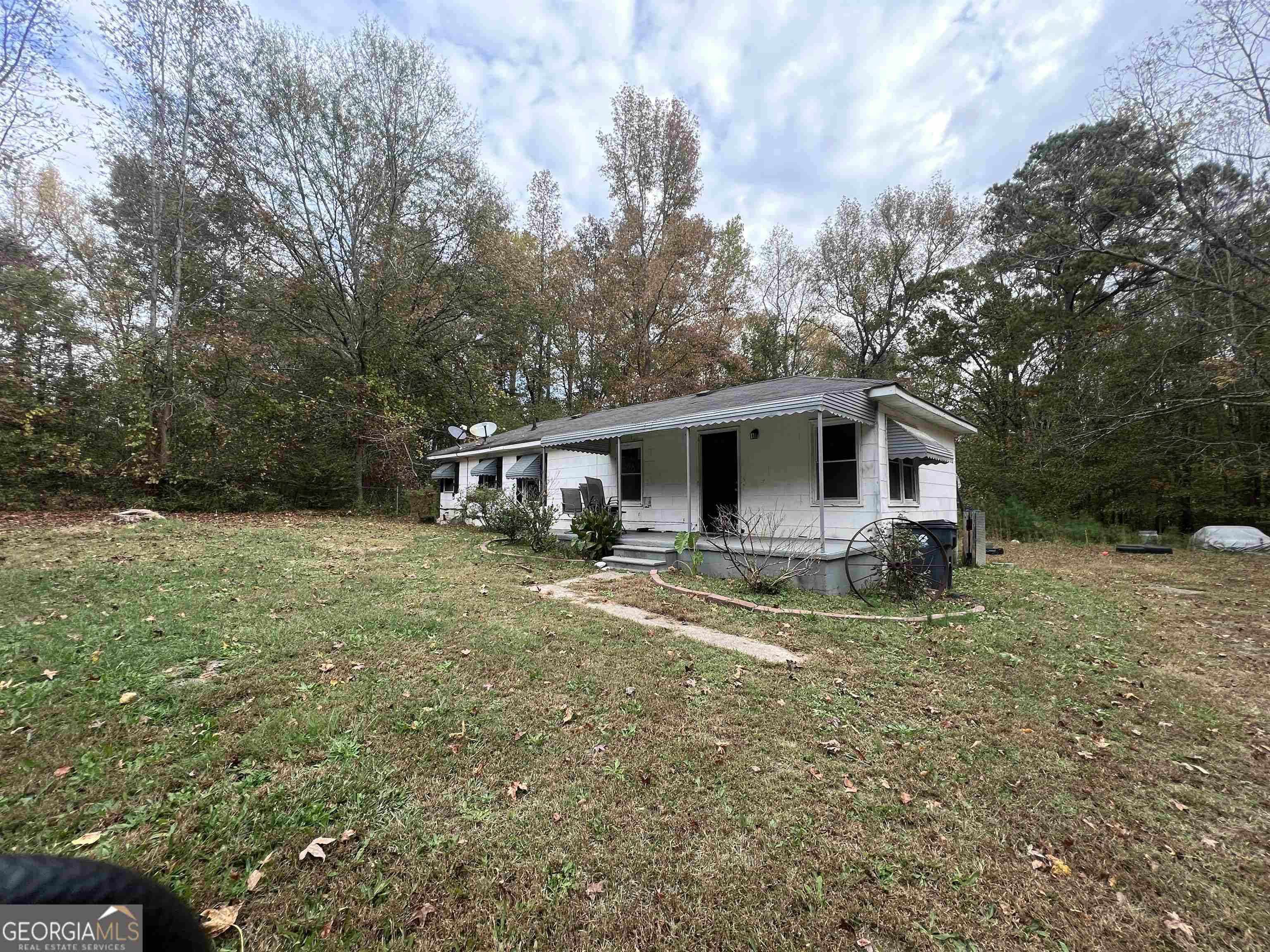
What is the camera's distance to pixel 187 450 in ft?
44.4

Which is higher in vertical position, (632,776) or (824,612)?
(824,612)

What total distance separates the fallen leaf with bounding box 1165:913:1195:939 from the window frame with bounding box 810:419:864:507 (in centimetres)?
590

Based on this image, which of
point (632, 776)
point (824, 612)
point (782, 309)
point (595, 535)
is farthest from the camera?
point (782, 309)

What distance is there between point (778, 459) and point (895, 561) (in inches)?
106

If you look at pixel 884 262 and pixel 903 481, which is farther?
pixel 884 262

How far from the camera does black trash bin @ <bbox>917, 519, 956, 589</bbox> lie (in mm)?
7043

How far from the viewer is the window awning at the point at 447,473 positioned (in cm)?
1789

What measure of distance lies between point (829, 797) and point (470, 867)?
1.77 meters

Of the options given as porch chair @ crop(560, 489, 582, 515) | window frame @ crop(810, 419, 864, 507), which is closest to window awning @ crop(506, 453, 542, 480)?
porch chair @ crop(560, 489, 582, 515)

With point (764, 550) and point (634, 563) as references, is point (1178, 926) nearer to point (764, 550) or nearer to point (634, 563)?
point (764, 550)

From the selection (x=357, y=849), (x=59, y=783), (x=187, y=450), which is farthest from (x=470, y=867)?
(x=187, y=450)

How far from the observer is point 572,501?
11.2 metres

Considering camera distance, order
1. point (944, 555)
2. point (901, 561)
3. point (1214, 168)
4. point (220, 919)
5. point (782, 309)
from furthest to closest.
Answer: point (782, 309) → point (1214, 168) → point (944, 555) → point (901, 561) → point (220, 919)

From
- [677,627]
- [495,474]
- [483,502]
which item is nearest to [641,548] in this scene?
[677,627]
